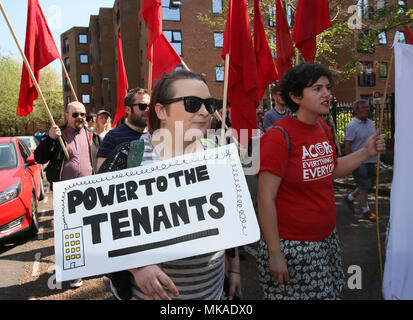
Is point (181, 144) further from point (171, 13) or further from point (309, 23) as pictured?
point (171, 13)

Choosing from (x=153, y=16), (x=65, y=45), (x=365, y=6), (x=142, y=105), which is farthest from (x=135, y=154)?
(x=65, y=45)

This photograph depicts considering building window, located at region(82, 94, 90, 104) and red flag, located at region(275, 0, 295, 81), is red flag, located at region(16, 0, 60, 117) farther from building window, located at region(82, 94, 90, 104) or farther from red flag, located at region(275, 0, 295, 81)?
building window, located at region(82, 94, 90, 104)

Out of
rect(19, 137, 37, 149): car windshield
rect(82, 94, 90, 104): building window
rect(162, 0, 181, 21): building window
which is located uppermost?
rect(162, 0, 181, 21): building window

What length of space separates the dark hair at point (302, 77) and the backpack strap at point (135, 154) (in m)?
1.16

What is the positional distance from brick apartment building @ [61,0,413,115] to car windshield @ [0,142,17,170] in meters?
13.2

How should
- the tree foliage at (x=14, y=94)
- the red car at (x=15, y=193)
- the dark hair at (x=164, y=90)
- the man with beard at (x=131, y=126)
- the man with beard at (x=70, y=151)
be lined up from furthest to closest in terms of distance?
the tree foliage at (x=14, y=94) < the red car at (x=15, y=193) < the man with beard at (x=70, y=151) < the man with beard at (x=131, y=126) < the dark hair at (x=164, y=90)

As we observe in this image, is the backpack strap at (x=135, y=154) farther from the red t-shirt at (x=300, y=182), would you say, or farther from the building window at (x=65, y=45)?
the building window at (x=65, y=45)

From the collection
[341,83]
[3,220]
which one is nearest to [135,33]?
[341,83]

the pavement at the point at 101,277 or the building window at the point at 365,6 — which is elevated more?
the building window at the point at 365,6

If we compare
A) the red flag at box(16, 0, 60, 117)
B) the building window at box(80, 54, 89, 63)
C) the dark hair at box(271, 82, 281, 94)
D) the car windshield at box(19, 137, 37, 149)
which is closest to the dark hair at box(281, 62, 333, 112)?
the dark hair at box(271, 82, 281, 94)

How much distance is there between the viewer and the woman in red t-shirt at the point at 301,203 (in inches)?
82.4

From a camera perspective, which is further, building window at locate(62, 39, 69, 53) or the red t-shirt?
building window at locate(62, 39, 69, 53)

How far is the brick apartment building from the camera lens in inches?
1093

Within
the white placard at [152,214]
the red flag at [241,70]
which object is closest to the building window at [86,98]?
the red flag at [241,70]
